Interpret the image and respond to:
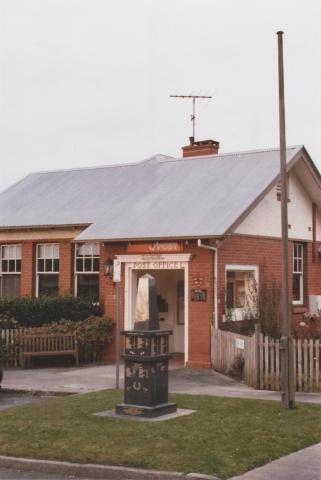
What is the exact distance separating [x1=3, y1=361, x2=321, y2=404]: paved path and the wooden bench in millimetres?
447

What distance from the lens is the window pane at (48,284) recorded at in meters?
23.0

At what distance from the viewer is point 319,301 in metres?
22.9

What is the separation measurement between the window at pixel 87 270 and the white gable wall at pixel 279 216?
4.61 m

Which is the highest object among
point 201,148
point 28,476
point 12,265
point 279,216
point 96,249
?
point 201,148

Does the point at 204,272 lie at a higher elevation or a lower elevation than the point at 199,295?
higher

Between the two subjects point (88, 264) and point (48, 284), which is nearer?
point (88, 264)

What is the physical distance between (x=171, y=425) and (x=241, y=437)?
4.04ft

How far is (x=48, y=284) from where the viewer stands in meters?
23.2

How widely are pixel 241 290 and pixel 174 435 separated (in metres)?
10.6

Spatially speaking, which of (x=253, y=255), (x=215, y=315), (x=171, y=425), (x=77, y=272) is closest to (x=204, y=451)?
(x=171, y=425)

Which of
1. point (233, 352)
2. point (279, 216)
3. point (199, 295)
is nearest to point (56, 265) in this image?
point (199, 295)

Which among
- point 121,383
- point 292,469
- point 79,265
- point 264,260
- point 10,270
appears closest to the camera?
point 292,469

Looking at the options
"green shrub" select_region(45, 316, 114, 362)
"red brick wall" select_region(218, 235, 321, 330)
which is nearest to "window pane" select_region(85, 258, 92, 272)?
"green shrub" select_region(45, 316, 114, 362)

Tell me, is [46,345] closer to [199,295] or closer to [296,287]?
[199,295]
